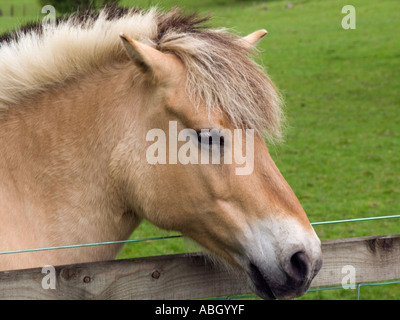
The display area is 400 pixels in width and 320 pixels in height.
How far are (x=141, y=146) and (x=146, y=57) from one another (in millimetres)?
506

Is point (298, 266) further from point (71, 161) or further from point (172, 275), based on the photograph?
point (71, 161)

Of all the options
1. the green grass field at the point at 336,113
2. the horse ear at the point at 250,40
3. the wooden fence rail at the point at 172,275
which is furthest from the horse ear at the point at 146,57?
the wooden fence rail at the point at 172,275

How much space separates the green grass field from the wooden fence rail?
25cm

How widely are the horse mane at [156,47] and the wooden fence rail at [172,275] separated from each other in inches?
32.4

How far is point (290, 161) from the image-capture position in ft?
39.1

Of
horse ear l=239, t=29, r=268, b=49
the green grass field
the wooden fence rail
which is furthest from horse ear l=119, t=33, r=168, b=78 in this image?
the wooden fence rail

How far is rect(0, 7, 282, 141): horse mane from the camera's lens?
10.2ft

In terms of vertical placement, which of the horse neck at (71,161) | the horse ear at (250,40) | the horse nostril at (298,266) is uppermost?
the horse ear at (250,40)

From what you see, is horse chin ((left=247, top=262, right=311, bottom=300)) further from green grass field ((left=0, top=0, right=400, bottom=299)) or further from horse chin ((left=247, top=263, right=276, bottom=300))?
green grass field ((left=0, top=0, right=400, bottom=299))

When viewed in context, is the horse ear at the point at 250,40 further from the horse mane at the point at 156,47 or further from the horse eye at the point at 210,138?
the horse eye at the point at 210,138

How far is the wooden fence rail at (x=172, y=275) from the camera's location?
2850 millimetres
